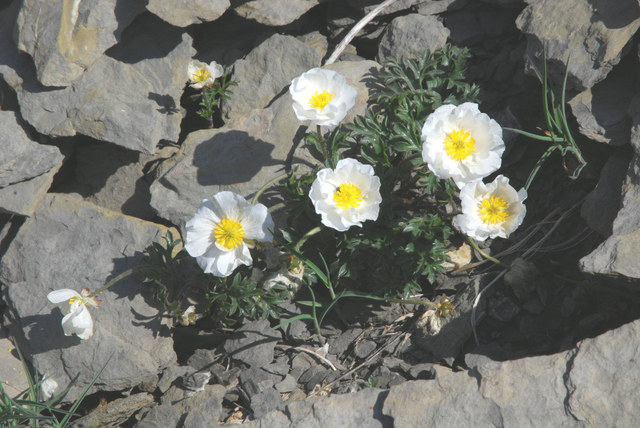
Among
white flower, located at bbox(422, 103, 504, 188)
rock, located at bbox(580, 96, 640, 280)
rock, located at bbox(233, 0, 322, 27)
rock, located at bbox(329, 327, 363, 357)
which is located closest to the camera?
rock, located at bbox(580, 96, 640, 280)

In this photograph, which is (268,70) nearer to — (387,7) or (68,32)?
(387,7)

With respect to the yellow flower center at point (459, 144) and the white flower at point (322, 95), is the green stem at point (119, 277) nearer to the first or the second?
the white flower at point (322, 95)

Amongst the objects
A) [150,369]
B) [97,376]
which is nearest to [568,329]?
[150,369]

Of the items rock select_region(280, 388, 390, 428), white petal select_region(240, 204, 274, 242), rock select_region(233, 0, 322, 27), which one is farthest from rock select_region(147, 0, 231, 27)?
rock select_region(280, 388, 390, 428)

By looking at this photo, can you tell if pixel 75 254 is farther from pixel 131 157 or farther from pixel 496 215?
pixel 496 215

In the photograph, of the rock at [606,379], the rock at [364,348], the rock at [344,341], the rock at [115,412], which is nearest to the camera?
the rock at [606,379]

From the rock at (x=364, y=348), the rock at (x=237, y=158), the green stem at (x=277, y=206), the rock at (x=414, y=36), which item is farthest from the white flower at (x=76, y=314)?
the rock at (x=414, y=36)

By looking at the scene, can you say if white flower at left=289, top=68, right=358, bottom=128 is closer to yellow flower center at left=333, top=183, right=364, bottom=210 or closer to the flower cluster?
yellow flower center at left=333, top=183, right=364, bottom=210
